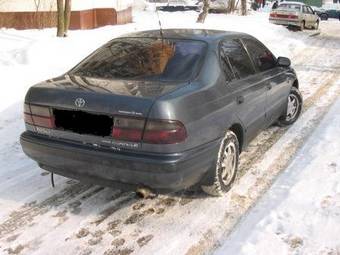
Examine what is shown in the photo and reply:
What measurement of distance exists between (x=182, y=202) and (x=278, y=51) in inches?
459

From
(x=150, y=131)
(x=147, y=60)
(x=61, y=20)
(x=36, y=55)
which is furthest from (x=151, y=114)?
(x=61, y=20)

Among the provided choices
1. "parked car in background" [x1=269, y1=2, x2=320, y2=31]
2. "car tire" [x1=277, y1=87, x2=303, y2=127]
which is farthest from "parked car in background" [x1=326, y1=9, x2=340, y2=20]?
"car tire" [x1=277, y1=87, x2=303, y2=127]

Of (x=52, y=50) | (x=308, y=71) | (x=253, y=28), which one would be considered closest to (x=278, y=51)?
(x=308, y=71)

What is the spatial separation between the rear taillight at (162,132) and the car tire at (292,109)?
3339 millimetres

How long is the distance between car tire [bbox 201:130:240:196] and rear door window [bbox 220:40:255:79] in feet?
2.11

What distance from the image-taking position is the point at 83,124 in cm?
377

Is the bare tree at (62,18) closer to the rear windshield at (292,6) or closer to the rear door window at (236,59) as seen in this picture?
the rear door window at (236,59)

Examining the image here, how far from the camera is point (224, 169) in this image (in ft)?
14.3

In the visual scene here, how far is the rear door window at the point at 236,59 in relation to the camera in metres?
4.54

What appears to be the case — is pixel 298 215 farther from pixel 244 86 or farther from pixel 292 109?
pixel 292 109

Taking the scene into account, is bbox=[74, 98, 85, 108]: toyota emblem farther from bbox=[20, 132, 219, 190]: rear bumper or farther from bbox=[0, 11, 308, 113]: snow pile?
bbox=[0, 11, 308, 113]: snow pile

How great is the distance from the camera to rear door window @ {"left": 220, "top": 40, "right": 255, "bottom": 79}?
4.54 meters

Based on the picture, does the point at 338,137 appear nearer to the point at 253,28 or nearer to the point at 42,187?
the point at 42,187

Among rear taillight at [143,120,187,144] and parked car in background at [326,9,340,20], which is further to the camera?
parked car in background at [326,9,340,20]
